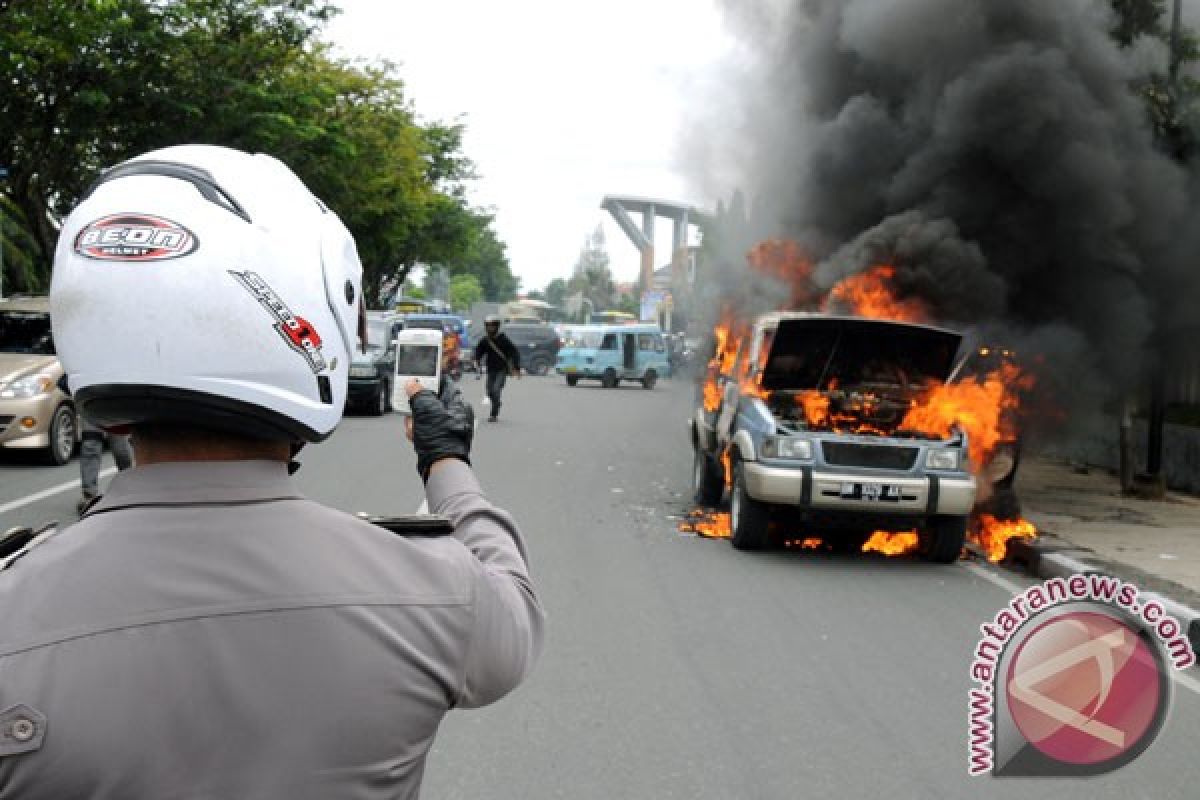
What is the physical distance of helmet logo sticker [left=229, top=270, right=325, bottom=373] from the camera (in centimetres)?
134

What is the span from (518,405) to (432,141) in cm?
1881

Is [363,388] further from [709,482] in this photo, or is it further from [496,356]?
[709,482]

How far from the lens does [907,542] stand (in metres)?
9.47

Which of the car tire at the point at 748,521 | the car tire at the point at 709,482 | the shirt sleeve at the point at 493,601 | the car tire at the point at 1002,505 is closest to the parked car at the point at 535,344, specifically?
the car tire at the point at 709,482

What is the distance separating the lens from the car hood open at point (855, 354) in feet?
30.9

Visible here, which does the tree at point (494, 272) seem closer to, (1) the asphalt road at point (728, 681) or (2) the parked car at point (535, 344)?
(2) the parked car at point (535, 344)

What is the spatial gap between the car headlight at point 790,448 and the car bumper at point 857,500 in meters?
0.13

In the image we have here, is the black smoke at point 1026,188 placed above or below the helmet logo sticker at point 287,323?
above

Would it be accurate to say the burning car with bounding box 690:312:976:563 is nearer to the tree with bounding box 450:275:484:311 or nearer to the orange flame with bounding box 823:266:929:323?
the orange flame with bounding box 823:266:929:323

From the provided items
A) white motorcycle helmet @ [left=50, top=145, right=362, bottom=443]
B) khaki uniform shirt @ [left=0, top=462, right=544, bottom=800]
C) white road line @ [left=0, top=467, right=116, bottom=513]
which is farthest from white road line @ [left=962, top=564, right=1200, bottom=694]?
white road line @ [left=0, top=467, right=116, bottom=513]

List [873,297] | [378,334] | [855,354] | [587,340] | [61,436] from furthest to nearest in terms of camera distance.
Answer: [587,340] < [378,334] < [873,297] < [61,436] < [855,354]

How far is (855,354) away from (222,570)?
8829 mm

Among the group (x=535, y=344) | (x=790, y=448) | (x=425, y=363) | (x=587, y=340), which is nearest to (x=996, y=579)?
(x=790, y=448)

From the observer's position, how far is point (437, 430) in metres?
1.80
